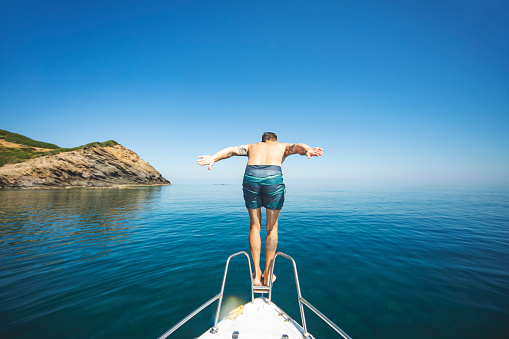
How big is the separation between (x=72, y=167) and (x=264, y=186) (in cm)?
7332

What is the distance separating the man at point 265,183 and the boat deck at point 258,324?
0.54m

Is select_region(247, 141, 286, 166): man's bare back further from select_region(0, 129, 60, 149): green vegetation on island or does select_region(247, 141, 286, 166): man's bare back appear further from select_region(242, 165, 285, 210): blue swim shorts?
select_region(0, 129, 60, 149): green vegetation on island

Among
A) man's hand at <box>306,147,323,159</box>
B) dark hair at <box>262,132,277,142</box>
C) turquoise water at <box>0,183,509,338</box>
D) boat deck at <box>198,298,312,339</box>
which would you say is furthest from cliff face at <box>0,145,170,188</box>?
man's hand at <box>306,147,323,159</box>

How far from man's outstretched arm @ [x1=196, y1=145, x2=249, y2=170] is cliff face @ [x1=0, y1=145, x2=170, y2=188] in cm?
7214

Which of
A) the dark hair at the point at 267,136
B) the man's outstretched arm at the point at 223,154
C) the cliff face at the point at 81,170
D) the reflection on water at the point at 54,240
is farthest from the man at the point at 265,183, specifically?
the cliff face at the point at 81,170

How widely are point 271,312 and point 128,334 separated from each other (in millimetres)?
2635

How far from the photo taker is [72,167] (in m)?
54.1

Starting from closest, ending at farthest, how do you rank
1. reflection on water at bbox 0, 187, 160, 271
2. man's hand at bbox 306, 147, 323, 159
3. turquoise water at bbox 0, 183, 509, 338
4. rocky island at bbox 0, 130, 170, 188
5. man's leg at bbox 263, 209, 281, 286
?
man's hand at bbox 306, 147, 323, 159 → man's leg at bbox 263, 209, 281, 286 → turquoise water at bbox 0, 183, 509, 338 → reflection on water at bbox 0, 187, 160, 271 → rocky island at bbox 0, 130, 170, 188

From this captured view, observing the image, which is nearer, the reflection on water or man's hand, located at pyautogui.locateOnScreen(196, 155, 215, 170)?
man's hand, located at pyautogui.locateOnScreen(196, 155, 215, 170)

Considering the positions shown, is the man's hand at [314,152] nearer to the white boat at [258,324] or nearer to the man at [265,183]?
the man at [265,183]

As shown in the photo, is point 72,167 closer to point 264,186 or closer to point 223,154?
point 223,154

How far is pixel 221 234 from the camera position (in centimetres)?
1002

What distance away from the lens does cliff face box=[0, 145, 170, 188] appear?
156 feet

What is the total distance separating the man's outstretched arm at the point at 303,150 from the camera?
3.17m
